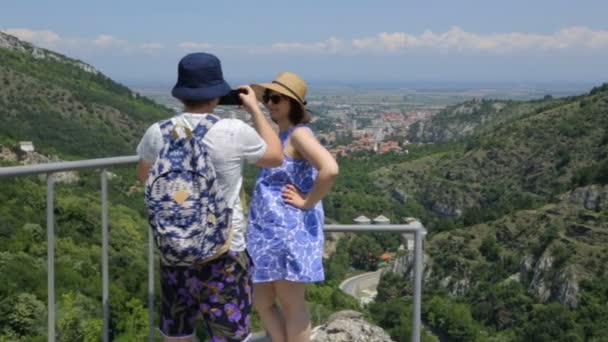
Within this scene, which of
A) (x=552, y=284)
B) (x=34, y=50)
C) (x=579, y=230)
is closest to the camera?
(x=552, y=284)

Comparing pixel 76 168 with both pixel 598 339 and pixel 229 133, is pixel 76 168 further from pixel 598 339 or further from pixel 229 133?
pixel 598 339

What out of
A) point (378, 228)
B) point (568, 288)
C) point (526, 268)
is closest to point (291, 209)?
point (378, 228)

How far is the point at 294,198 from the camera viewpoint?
2609 millimetres

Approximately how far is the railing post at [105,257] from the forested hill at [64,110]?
55.0m

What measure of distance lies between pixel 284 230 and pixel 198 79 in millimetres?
710

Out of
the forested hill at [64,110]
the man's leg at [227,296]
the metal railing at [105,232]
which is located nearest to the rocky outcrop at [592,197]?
the forested hill at [64,110]

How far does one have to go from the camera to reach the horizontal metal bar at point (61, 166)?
8.14ft

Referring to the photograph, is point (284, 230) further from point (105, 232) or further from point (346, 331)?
point (346, 331)

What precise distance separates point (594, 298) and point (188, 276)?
1641 inches

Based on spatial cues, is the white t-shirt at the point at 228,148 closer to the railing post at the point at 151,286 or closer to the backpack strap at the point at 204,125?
the backpack strap at the point at 204,125

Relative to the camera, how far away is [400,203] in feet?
289

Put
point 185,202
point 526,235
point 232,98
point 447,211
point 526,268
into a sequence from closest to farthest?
point 185,202 → point 232,98 → point 526,268 → point 526,235 → point 447,211

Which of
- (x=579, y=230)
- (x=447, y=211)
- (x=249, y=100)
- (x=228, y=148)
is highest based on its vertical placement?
(x=249, y=100)

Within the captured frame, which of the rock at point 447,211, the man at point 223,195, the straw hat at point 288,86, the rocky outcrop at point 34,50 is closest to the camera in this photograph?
the man at point 223,195
